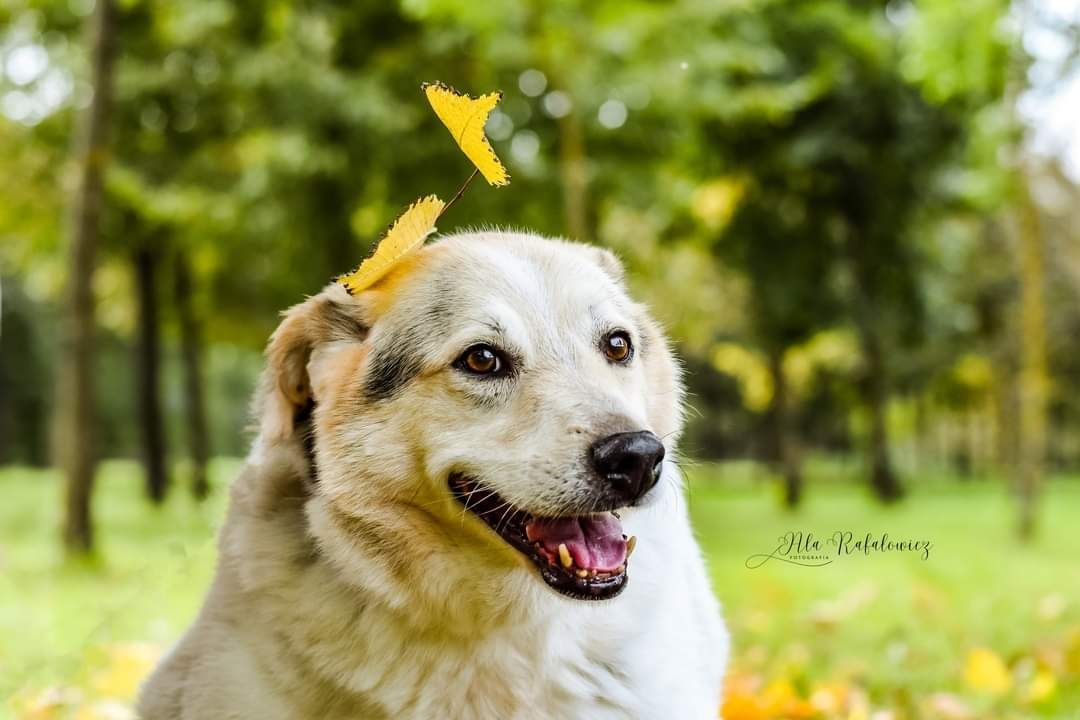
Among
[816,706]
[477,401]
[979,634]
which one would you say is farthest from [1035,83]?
[477,401]

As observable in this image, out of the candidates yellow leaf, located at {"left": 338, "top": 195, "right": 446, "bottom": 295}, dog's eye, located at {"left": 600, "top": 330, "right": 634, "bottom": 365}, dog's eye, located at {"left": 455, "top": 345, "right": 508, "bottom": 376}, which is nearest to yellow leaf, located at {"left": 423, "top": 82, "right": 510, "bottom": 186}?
yellow leaf, located at {"left": 338, "top": 195, "right": 446, "bottom": 295}

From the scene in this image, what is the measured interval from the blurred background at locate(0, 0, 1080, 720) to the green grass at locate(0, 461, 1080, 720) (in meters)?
0.04

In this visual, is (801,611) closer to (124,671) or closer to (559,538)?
(124,671)

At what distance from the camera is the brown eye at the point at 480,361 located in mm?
2697

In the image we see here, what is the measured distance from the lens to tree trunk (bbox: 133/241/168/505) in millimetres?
15789

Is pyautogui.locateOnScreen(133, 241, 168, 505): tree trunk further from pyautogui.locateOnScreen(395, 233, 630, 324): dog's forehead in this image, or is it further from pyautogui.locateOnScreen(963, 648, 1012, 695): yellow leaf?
pyautogui.locateOnScreen(395, 233, 630, 324): dog's forehead

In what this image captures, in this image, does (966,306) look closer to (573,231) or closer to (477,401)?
(573,231)

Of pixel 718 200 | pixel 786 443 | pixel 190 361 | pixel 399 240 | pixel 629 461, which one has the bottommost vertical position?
pixel 786 443

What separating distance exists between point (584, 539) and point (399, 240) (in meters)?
0.91

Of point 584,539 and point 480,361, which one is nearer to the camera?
point 584,539

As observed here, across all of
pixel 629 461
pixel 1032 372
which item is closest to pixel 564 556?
pixel 629 461

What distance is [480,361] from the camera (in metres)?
2.70

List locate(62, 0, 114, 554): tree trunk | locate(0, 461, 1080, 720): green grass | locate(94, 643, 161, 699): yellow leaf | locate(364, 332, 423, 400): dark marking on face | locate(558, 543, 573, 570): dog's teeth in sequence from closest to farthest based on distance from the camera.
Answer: locate(558, 543, 573, 570): dog's teeth → locate(364, 332, 423, 400): dark marking on face → locate(94, 643, 161, 699): yellow leaf → locate(0, 461, 1080, 720): green grass → locate(62, 0, 114, 554): tree trunk

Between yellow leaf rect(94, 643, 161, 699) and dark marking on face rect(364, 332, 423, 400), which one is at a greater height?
dark marking on face rect(364, 332, 423, 400)
